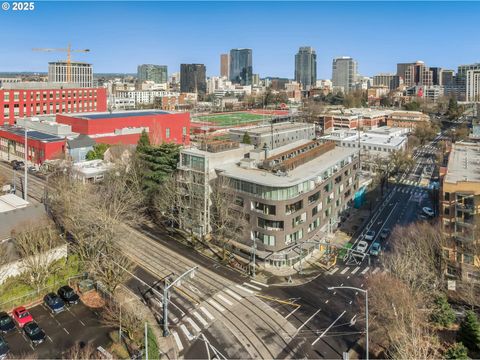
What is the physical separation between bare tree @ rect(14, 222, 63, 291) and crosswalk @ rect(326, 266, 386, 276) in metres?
→ 24.8

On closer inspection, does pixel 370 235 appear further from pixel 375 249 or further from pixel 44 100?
pixel 44 100

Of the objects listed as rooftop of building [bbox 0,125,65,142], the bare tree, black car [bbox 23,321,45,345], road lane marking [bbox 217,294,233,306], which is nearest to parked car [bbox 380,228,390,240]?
road lane marking [bbox 217,294,233,306]

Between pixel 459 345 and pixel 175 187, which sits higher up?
pixel 175 187

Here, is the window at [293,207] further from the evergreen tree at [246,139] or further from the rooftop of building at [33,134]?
the rooftop of building at [33,134]

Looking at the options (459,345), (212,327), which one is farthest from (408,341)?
(212,327)

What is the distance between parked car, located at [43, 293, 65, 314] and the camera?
30.5 m

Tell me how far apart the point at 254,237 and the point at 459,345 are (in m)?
19.9

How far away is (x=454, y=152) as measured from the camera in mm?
54250

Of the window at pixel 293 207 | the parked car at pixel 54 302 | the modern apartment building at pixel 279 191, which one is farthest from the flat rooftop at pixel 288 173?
the parked car at pixel 54 302

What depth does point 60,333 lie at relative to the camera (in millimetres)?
27984

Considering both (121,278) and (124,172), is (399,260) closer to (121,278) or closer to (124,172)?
(121,278)

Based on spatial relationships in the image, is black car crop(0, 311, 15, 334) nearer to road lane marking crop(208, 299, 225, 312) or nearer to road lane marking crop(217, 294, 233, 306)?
road lane marking crop(208, 299, 225, 312)

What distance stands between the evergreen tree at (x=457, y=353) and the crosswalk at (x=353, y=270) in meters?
13.5

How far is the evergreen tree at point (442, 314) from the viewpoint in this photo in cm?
2873
